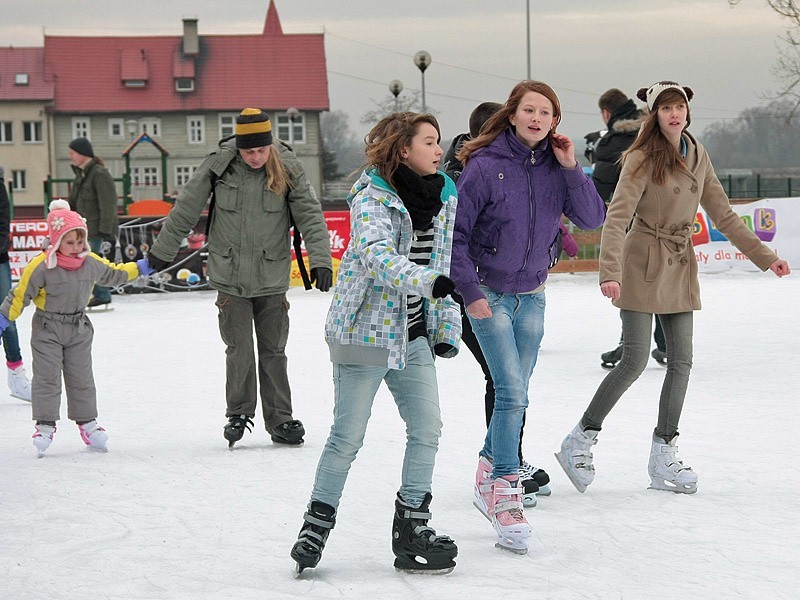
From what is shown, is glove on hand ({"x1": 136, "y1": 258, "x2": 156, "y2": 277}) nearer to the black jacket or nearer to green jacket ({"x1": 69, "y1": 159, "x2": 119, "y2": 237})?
the black jacket

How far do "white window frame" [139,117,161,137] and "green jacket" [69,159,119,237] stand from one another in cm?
4772

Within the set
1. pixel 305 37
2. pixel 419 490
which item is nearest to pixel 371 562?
pixel 419 490

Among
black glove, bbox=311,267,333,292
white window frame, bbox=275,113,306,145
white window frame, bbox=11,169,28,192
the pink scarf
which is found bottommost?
black glove, bbox=311,267,333,292

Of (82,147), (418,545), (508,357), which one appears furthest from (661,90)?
(82,147)

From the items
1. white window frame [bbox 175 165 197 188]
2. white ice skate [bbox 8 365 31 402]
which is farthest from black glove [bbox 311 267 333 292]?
white window frame [bbox 175 165 197 188]

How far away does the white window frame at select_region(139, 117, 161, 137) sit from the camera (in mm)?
60156

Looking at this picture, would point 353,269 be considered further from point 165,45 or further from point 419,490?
point 165,45

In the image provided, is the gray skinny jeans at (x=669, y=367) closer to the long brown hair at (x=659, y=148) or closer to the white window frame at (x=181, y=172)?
the long brown hair at (x=659, y=148)

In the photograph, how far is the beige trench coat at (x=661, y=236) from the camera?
5148 mm

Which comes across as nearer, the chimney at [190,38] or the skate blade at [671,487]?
the skate blade at [671,487]

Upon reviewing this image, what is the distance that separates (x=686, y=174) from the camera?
5223mm

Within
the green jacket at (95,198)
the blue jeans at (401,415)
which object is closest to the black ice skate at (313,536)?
the blue jeans at (401,415)

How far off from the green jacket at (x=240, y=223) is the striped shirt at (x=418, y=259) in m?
2.26

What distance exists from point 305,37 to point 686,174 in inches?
2203
